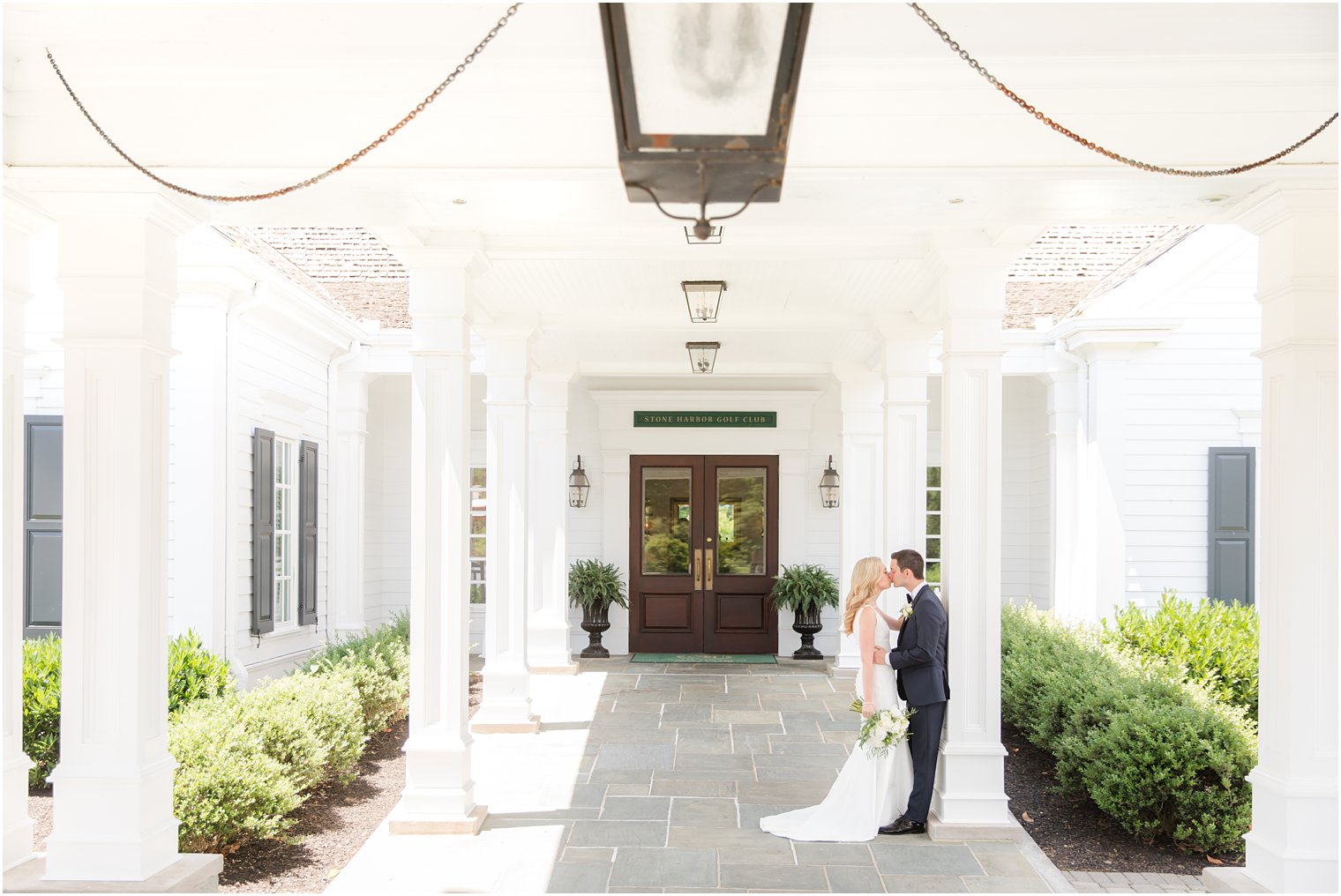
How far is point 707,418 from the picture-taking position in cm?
1496

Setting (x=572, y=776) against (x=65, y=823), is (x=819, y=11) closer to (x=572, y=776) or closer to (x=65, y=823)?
(x=65, y=823)

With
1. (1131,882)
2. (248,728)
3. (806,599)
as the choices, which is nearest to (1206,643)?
(1131,882)

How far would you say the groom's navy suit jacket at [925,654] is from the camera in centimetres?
625

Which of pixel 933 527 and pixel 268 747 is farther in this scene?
pixel 933 527

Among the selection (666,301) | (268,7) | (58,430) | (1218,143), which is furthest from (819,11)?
(58,430)

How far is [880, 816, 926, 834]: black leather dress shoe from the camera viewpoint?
20.8ft

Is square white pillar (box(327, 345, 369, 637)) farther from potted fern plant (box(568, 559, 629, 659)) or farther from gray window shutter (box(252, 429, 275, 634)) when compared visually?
potted fern plant (box(568, 559, 629, 659))

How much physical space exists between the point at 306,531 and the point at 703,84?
9879 mm

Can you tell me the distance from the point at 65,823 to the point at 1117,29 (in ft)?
16.0

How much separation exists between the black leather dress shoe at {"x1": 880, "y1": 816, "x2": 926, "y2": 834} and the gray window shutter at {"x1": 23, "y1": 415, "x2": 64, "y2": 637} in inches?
254

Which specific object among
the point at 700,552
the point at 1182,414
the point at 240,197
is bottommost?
the point at 700,552

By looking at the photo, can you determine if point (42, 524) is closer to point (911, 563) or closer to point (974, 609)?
point (911, 563)

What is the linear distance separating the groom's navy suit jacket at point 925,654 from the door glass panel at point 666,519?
879 centimetres

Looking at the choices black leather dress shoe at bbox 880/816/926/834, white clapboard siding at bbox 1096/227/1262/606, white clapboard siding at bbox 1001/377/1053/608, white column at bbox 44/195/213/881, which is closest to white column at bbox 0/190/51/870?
white column at bbox 44/195/213/881
